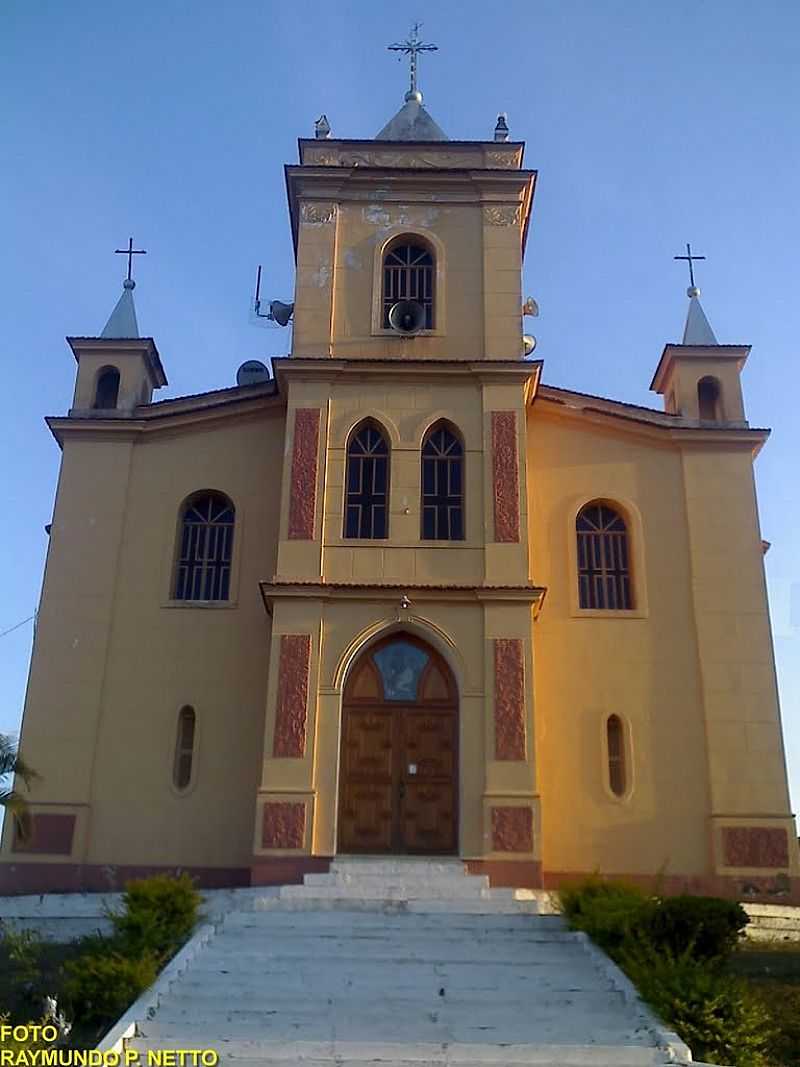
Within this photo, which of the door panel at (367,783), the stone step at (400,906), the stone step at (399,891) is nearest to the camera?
the stone step at (400,906)

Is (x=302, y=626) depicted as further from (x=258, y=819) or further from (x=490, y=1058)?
(x=490, y=1058)

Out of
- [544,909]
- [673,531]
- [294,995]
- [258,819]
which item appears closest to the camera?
[294,995]

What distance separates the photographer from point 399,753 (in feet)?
57.2

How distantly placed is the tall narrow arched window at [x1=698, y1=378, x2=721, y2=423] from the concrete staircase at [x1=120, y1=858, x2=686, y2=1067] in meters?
9.89

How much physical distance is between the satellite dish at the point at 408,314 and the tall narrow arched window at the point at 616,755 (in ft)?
24.6

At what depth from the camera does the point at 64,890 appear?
687 inches

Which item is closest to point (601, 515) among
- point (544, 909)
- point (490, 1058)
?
point (544, 909)

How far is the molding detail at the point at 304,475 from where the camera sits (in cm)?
1828

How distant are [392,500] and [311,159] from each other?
694cm

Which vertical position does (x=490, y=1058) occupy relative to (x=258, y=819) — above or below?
below

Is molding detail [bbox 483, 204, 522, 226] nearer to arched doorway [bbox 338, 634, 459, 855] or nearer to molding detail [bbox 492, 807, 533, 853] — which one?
arched doorway [bbox 338, 634, 459, 855]

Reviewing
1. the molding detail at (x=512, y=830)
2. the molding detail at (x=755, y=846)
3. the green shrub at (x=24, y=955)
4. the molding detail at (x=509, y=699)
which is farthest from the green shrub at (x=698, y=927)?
the green shrub at (x=24, y=955)

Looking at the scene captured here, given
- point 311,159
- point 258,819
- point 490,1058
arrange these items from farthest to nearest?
point 311,159
point 258,819
point 490,1058

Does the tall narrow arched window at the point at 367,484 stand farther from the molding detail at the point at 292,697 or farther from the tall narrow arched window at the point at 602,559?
the tall narrow arched window at the point at 602,559
